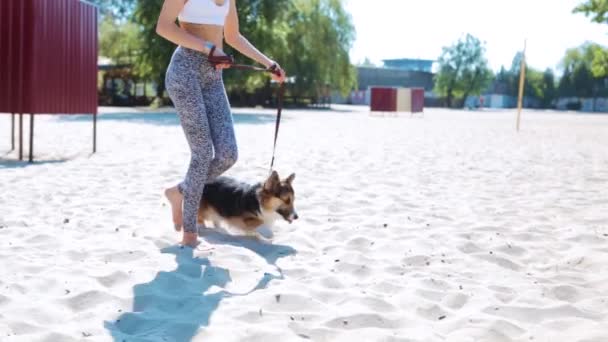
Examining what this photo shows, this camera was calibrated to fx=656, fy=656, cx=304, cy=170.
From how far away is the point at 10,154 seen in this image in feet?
33.4

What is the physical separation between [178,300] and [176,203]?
1.40 m

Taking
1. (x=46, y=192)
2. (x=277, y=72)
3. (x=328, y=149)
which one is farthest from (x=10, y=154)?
(x=277, y=72)

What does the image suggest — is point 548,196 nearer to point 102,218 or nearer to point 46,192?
point 102,218

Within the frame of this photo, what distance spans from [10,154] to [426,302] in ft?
28.2

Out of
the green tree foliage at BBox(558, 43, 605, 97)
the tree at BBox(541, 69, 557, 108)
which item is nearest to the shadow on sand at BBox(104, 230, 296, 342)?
the green tree foliage at BBox(558, 43, 605, 97)

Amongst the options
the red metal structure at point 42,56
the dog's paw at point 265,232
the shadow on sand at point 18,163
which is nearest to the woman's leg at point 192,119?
the dog's paw at point 265,232

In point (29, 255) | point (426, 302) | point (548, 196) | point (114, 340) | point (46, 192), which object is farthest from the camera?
point (548, 196)

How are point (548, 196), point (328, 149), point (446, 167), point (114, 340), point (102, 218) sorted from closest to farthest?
point (114, 340), point (102, 218), point (548, 196), point (446, 167), point (328, 149)

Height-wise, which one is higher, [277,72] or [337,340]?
[277,72]


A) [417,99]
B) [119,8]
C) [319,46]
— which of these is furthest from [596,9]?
[119,8]

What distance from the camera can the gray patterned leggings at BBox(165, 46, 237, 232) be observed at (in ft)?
13.6

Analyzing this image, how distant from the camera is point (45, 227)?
488cm

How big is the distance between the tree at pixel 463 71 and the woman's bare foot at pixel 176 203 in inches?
3368

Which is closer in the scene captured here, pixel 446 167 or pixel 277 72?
pixel 277 72
